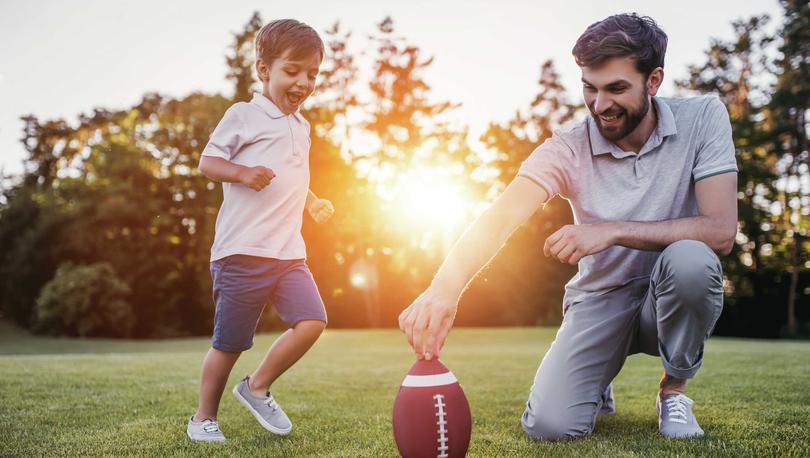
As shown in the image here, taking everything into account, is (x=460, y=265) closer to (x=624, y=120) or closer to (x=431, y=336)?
(x=431, y=336)

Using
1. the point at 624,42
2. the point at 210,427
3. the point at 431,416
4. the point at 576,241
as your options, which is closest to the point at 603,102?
the point at 624,42

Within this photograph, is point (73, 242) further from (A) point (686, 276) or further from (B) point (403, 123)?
(A) point (686, 276)

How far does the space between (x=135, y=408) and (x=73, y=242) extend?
25415 millimetres

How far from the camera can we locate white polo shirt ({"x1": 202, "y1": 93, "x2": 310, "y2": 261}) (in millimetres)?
3658

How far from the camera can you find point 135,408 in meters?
4.43

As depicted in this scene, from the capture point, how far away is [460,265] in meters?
2.50

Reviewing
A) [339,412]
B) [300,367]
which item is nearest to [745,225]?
[300,367]

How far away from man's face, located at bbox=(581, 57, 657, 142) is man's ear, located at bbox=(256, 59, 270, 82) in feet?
5.83

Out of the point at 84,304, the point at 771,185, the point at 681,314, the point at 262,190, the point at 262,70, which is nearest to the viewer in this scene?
the point at 681,314

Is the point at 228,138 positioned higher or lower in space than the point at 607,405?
higher

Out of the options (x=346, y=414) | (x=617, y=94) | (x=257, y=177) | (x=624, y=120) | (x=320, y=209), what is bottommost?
(x=346, y=414)

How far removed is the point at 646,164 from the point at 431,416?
1.79 m

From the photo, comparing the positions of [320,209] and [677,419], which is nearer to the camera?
[677,419]

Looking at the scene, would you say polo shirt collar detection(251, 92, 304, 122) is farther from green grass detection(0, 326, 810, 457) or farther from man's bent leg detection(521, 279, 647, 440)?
man's bent leg detection(521, 279, 647, 440)
